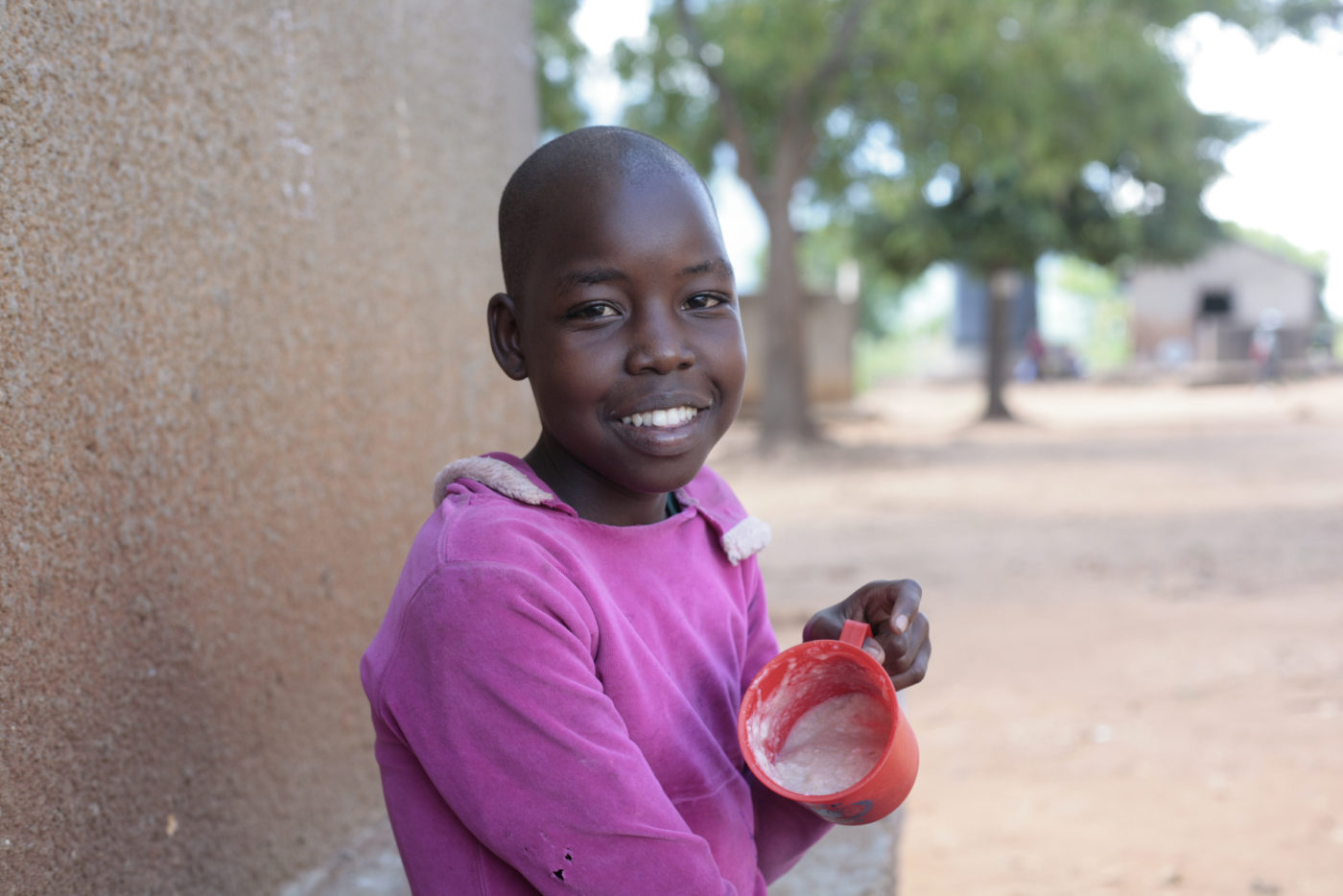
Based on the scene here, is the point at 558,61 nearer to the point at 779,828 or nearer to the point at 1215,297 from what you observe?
the point at 779,828

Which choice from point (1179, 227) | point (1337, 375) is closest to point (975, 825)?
point (1179, 227)

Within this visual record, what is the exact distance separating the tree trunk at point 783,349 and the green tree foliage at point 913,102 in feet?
0.06

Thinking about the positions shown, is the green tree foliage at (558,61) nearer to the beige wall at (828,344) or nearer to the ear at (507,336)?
the beige wall at (828,344)

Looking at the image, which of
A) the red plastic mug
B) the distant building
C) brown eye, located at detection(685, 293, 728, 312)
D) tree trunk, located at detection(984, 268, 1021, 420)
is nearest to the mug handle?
the red plastic mug

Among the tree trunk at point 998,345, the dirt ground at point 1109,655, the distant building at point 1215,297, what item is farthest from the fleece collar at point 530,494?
the distant building at point 1215,297

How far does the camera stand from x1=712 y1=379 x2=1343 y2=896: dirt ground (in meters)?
2.73

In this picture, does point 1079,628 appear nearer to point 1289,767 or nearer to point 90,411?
point 1289,767

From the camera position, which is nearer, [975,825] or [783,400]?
[975,825]

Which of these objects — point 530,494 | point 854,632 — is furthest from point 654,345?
point 854,632

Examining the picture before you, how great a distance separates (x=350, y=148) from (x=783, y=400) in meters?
10.1

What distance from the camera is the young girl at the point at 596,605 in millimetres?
1062

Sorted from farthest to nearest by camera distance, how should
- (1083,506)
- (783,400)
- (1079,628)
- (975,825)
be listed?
(783,400)
(1083,506)
(1079,628)
(975,825)

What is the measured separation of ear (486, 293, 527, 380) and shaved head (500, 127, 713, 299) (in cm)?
2

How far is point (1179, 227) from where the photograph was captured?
608 inches
